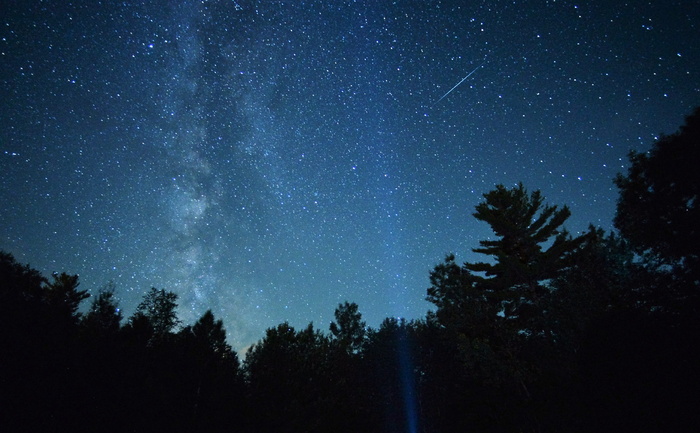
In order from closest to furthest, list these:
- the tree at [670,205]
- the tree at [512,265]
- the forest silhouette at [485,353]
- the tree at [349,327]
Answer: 1. the forest silhouette at [485,353]
2. the tree at [670,205]
3. the tree at [512,265]
4. the tree at [349,327]

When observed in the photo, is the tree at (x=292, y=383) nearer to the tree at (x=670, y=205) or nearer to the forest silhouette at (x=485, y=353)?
the forest silhouette at (x=485, y=353)

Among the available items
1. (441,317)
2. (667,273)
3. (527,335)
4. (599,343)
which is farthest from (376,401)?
(599,343)

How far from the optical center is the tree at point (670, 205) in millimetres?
12711

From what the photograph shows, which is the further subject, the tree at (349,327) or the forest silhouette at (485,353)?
the tree at (349,327)

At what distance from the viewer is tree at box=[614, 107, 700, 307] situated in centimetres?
1271

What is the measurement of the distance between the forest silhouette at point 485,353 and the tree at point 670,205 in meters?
0.06

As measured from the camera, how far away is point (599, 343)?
6.51 meters

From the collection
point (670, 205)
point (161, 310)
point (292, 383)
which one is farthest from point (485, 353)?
point (161, 310)

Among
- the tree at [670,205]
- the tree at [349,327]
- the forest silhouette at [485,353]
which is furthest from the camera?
the tree at [349,327]

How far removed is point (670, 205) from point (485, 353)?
40.7ft

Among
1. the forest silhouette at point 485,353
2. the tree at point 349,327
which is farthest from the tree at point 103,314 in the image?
the tree at point 349,327

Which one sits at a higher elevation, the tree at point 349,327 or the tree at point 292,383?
the tree at point 349,327

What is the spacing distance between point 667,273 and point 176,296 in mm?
40734

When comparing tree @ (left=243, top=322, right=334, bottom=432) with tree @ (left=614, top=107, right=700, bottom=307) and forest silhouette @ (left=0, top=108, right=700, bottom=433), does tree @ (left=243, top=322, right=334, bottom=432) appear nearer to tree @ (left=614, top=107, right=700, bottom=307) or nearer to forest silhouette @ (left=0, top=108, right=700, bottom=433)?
forest silhouette @ (left=0, top=108, right=700, bottom=433)
